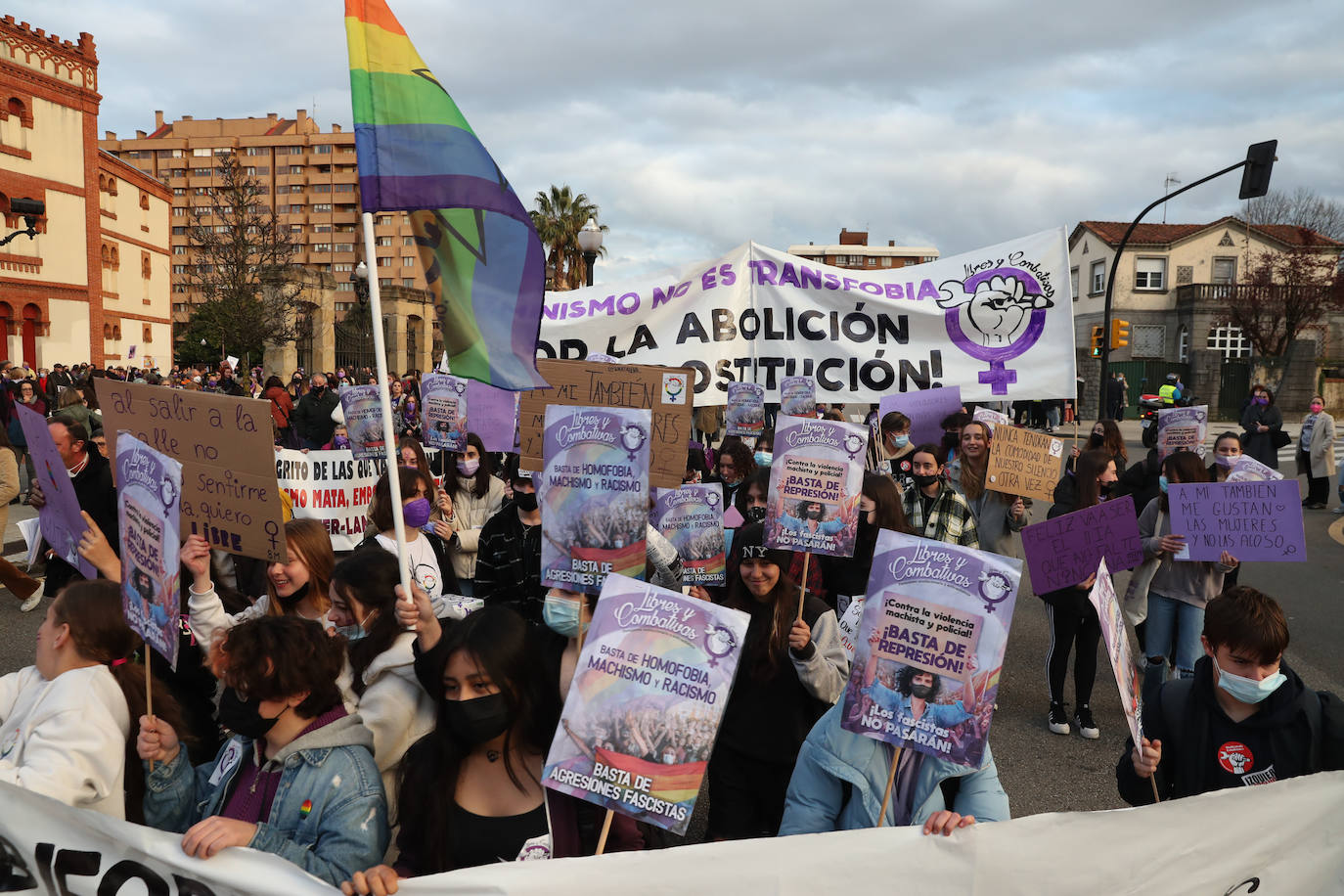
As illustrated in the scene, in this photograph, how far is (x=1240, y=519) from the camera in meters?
5.43

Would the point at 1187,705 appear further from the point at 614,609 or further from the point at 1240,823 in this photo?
the point at 614,609

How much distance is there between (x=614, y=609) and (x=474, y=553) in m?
4.34

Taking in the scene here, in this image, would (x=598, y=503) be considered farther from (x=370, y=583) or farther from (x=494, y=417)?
(x=494, y=417)

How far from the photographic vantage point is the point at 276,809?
8.46ft

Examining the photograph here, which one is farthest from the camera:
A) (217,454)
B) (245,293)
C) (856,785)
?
(245,293)

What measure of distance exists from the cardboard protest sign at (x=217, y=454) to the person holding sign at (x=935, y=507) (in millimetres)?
3769

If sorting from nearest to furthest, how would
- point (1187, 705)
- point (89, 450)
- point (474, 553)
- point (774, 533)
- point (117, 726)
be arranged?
1. point (117, 726)
2. point (1187, 705)
3. point (774, 533)
4. point (89, 450)
5. point (474, 553)

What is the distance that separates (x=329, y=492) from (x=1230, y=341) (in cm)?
5369

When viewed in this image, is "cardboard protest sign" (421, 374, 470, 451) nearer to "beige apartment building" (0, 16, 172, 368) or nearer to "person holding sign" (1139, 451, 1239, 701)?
"person holding sign" (1139, 451, 1239, 701)

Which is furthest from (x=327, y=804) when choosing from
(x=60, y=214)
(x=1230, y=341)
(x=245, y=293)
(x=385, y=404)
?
(x=1230, y=341)

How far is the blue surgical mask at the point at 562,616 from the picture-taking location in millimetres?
3738

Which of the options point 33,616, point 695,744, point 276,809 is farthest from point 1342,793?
point 33,616

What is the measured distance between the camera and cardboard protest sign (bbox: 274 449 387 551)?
7.79 m

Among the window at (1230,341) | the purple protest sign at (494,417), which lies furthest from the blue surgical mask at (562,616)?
the window at (1230,341)
